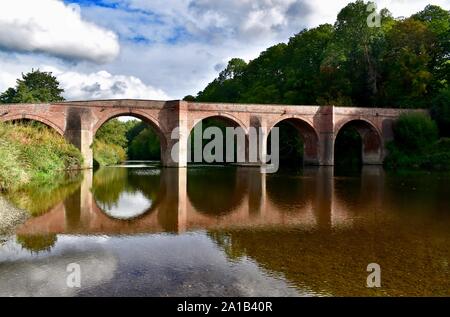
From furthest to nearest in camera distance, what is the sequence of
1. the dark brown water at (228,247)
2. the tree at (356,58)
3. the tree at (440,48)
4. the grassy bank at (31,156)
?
the tree at (356,58) → the tree at (440,48) → the grassy bank at (31,156) → the dark brown water at (228,247)

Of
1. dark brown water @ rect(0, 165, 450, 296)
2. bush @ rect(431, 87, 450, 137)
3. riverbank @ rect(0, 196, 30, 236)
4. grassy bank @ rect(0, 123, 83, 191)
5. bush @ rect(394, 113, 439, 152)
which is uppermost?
bush @ rect(431, 87, 450, 137)

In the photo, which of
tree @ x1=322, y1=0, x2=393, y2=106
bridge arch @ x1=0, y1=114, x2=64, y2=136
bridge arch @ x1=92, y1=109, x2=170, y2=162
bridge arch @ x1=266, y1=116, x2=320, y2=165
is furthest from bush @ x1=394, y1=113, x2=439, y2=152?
bridge arch @ x1=0, y1=114, x2=64, y2=136

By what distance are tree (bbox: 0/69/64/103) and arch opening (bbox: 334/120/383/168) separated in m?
31.7

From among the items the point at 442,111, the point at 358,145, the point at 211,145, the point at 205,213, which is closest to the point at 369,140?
the point at 358,145

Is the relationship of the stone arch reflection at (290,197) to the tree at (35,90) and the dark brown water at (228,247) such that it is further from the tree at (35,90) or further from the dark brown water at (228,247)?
the tree at (35,90)

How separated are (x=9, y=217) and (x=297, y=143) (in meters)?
36.7

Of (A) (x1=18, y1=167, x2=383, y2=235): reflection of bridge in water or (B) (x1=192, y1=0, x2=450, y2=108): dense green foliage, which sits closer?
(A) (x1=18, y1=167, x2=383, y2=235): reflection of bridge in water

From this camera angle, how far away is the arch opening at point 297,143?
116 feet

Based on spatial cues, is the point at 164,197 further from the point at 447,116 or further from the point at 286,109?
the point at 447,116

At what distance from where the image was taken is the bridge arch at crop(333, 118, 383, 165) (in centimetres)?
3609

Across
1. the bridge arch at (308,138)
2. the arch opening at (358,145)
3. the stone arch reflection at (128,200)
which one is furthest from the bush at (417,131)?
the stone arch reflection at (128,200)

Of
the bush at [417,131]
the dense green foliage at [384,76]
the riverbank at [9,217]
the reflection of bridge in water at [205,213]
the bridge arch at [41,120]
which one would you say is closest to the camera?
the riverbank at [9,217]

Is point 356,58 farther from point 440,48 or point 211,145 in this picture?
point 211,145

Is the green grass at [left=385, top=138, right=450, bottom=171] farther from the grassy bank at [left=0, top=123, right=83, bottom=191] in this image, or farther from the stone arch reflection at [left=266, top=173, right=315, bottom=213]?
the grassy bank at [left=0, top=123, right=83, bottom=191]
